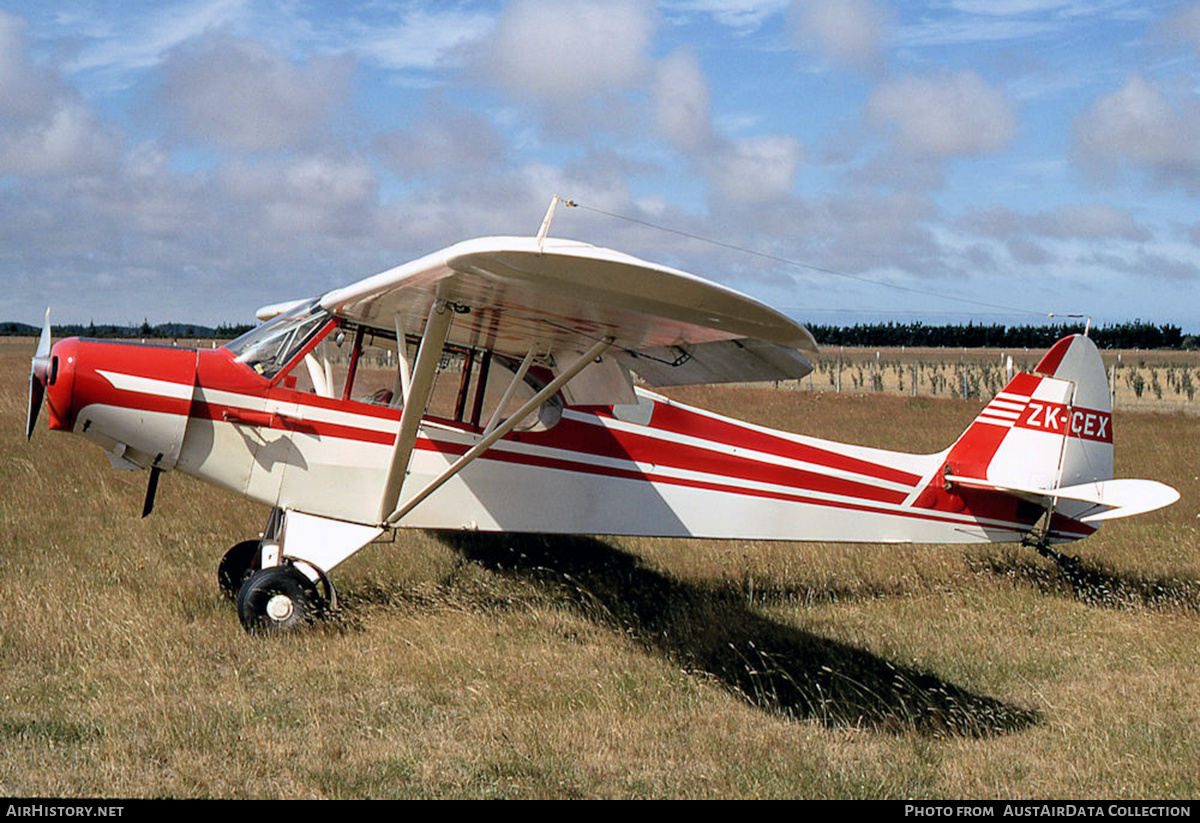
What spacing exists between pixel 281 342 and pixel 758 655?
398cm

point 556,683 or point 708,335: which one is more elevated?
point 708,335

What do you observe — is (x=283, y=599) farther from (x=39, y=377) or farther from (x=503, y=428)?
(x=39, y=377)

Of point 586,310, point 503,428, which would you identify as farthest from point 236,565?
point 586,310

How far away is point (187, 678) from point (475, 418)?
2.61 meters

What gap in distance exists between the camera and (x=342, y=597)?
7473 mm

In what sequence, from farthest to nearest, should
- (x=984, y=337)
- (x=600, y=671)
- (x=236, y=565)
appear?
(x=984, y=337)
(x=236, y=565)
(x=600, y=671)

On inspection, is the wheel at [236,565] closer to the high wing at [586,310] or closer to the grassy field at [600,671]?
the grassy field at [600,671]

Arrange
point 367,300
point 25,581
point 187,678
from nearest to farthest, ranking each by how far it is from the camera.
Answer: point 187,678 → point 367,300 → point 25,581

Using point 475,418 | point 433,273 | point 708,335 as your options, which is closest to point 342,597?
point 475,418

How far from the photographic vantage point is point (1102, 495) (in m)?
7.84

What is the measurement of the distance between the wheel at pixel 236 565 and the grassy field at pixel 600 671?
0.16 meters

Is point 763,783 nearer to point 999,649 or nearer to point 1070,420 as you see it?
point 999,649

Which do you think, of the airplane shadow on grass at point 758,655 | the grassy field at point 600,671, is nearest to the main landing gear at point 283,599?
the grassy field at point 600,671

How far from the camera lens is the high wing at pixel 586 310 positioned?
4.14m
